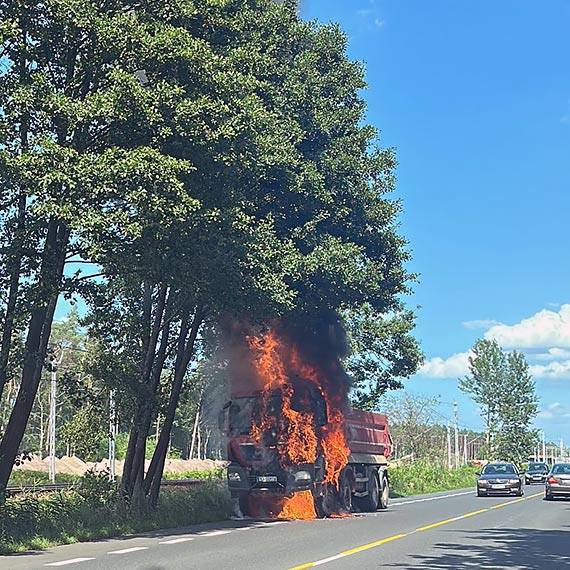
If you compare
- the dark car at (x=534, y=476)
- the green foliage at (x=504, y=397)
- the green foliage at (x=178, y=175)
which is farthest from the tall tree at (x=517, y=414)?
the green foliage at (x=178, y=175)

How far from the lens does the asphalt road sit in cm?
1408

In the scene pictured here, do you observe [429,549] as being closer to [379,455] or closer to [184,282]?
[184,282]

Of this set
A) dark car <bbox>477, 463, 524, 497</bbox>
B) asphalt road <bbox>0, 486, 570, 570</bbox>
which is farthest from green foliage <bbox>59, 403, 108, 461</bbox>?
dark car <bbox>477, 463, 524, 497</bbox>

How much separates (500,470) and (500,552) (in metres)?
27.7

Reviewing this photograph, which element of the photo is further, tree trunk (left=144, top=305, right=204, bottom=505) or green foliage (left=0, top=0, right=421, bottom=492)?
tree trunk (left=144, top=305, right=204, bottom=505)

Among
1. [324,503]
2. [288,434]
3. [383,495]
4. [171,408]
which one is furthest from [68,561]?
[383,495]

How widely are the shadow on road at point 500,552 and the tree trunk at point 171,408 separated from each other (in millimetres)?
8686

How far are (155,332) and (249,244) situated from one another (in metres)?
5.19

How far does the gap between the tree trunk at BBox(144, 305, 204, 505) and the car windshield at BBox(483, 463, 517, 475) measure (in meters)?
21.7

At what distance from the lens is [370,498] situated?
3045cm

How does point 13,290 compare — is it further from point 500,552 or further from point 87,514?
point 500,552

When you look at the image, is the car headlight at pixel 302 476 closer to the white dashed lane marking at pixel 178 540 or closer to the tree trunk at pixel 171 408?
the tree trunk at pixel 171 408

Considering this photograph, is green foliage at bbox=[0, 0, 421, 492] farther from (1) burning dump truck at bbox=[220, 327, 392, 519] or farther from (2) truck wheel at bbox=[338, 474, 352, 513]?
(2) truck wheel at bbox=[338, 474, 352, 513]

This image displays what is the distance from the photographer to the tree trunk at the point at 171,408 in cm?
2495
